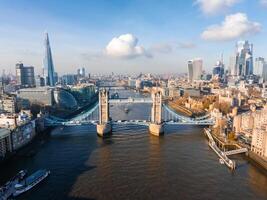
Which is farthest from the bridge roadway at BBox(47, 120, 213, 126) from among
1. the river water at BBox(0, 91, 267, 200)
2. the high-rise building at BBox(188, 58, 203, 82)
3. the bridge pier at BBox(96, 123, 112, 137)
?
the high-rise building at BBox(188, 58, 203, 82)

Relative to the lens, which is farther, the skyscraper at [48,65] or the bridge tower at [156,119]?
the skyscraper at [48,65]

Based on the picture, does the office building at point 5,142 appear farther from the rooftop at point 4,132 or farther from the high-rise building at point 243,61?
the high-rise building at point 243,61

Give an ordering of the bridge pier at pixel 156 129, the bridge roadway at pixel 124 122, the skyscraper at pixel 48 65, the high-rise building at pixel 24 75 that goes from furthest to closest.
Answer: the high-rise building at pixel 24 75 < the skyscraper at pixel 48 65 < the bridge roadway at pixel 124 122 < the bridge pier at pixel 156 129

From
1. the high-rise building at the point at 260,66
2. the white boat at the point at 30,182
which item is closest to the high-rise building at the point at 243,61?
the high-rise building at the point at 260,66

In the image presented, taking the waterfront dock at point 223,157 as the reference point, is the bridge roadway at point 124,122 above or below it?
above

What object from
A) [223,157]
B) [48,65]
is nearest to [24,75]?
[48,65]

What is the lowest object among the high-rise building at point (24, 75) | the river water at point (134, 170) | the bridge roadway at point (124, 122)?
the river water at point (134, 170)

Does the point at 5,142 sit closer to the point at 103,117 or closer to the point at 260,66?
the point at 103,117
